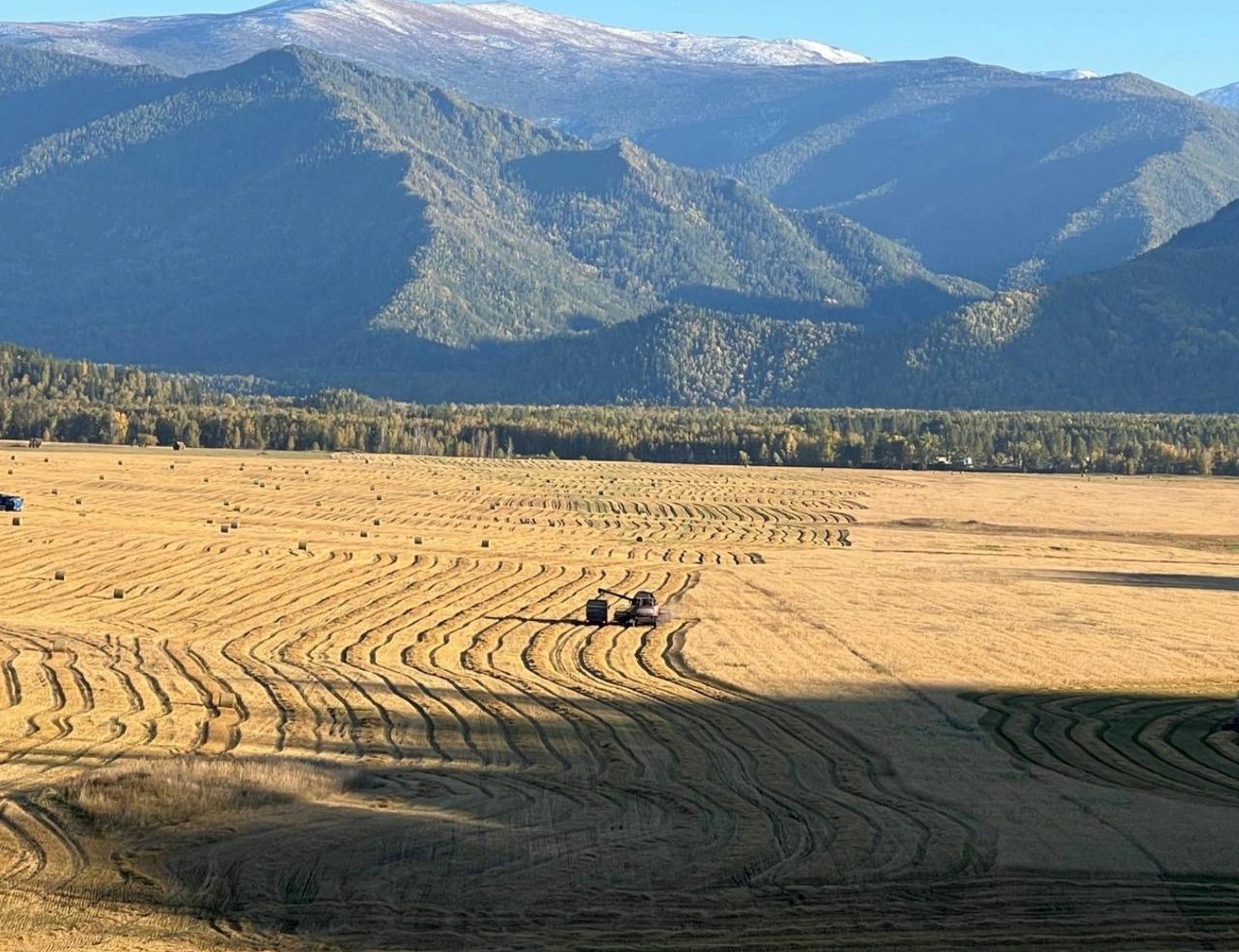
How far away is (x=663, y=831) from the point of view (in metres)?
26.6

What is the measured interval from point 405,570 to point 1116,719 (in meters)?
27.8

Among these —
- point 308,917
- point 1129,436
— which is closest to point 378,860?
point 308,917

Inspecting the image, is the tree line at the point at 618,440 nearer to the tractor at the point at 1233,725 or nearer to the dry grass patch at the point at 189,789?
the tractor at the point at 1233,725

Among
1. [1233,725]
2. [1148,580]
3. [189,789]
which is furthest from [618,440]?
[189,789]

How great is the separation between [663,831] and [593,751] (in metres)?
5.71

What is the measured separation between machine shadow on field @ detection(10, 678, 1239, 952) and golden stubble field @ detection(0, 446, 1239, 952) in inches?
2.7

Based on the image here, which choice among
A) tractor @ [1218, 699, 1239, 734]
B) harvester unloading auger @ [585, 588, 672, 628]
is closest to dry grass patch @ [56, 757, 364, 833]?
tractor @ [1218, 699, 1239, 734]

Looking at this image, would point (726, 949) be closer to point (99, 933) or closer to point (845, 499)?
point (99, 933)

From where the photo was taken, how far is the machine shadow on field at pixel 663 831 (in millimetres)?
22688

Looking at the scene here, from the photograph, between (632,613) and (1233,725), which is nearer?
(1233,725)

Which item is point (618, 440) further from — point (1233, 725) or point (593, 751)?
point (593, 751)

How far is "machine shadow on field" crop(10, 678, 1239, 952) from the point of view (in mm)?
22688

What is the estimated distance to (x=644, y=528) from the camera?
87.8 meters

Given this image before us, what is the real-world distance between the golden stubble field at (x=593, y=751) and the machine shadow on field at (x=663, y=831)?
0.07m
